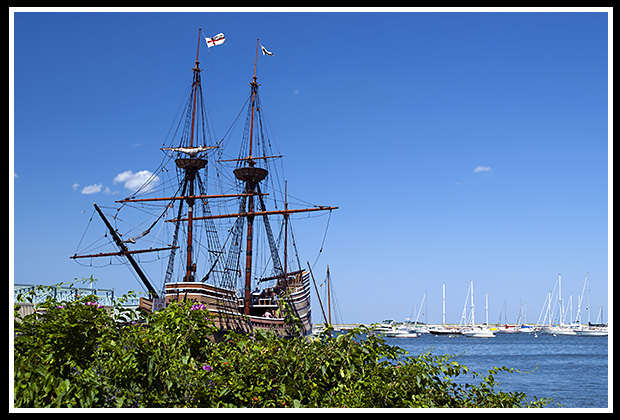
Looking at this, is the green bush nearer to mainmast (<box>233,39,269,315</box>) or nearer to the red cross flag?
the red cross flag

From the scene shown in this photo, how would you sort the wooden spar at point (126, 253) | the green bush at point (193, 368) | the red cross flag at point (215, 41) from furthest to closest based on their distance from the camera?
the wooden spar at point (126, 253) → the red cross flag at point (215, 41) → the green bush at point (193, 368)

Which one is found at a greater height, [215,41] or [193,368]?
[215,41]

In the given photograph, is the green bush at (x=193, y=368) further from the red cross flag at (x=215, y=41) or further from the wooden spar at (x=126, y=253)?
the wooden spar at (x=126, y=253)

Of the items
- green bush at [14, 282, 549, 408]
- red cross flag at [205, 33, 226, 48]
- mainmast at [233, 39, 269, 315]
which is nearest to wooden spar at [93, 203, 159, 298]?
mainmast at [233, 39, 269, 315]

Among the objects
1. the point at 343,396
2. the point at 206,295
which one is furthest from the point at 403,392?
the point at 206,295

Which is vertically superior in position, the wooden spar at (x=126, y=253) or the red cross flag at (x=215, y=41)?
the red cross flag at (x=215, y=41)

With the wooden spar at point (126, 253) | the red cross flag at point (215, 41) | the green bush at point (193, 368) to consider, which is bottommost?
the green bush at point (193, 368)

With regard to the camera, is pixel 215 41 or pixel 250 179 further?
pixel 250 179

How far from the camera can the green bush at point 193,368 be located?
5664mm

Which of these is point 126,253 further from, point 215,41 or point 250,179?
point 215,41

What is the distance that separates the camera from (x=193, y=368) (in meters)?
6.11

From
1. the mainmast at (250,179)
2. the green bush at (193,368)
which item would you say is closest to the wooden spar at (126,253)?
the mainmast at (250,179)

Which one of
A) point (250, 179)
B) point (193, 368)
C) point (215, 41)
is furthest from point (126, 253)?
point (193, 368)
